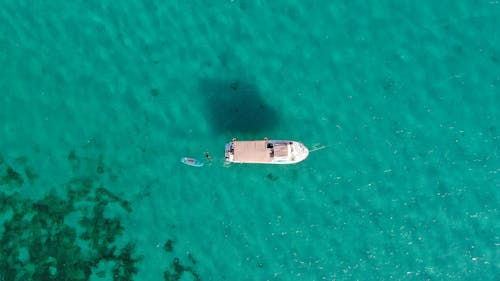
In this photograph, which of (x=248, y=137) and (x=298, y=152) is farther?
(x=248, y=137)

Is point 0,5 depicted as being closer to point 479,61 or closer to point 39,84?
point 39,84

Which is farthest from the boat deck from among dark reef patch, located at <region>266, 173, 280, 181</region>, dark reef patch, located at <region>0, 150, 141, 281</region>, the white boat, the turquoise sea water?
dark reef patch, located at <region>0, 150, 141, 281</region>

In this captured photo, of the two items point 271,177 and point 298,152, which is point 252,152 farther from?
point 298,152

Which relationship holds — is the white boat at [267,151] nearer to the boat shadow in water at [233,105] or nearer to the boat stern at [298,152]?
the boat stern at [298,152]

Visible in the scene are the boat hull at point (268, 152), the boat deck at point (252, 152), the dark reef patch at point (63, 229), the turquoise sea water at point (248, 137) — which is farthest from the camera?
the dark reef patch at point (63, 229)

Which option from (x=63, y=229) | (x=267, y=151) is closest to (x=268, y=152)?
(x=267, y=151)

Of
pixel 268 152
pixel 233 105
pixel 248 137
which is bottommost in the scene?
pixel 268 152

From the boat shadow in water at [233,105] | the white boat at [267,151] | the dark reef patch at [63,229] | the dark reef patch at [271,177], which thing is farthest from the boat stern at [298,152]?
the dark reef patch at [63,229]

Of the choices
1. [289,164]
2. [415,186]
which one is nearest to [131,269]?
[289,164]
